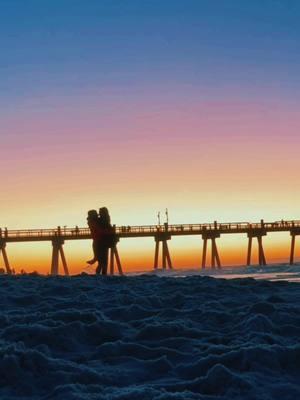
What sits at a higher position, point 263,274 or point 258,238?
point 258,238

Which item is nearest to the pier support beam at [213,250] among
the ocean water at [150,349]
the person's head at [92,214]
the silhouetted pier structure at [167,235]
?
the silhouetted pier structure at [167,235]

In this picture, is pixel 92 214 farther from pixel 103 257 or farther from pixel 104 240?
pixel 103 257

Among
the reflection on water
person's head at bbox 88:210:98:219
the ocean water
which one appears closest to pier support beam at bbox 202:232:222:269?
the reflection on water

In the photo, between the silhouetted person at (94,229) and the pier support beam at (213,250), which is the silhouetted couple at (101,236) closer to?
the silhouetted person at (94,229)

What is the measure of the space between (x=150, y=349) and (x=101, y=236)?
10977 millimetres

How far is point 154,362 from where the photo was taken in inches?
162

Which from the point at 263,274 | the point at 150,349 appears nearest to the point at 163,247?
the point at 263,274

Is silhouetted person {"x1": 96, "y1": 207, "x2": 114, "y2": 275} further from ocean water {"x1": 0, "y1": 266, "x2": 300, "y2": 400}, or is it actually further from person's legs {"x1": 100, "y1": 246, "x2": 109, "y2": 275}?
ocean water {"x1": 0, "y1": 266, "x2": 300, "y2": 400}

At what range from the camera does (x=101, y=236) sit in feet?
50.6

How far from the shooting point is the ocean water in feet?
11.5

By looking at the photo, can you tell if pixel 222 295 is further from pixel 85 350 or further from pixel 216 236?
pixel 216 236

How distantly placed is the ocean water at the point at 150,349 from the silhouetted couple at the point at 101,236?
7.94 metres

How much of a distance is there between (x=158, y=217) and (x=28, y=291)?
250 feet

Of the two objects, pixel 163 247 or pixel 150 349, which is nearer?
pixel 150 349
